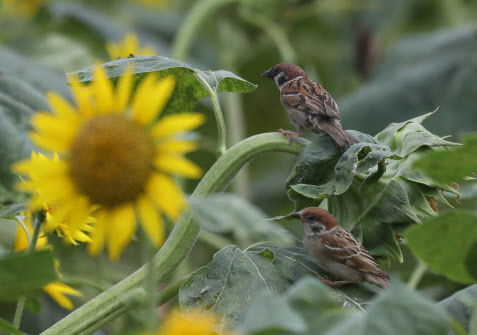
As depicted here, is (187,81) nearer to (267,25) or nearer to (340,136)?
(340,136)

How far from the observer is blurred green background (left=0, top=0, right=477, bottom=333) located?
3191 millimetres

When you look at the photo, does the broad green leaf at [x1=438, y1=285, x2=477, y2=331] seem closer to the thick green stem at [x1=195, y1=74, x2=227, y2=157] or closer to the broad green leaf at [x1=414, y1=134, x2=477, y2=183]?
the broad green leaf at [x1=414, y1=134, x2=477, y2=183]

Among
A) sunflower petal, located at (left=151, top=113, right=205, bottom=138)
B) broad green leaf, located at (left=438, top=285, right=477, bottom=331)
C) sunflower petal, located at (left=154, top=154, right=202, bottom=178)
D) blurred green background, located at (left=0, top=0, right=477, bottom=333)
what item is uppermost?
sunflower petal, located at (left=151, top=113, right=205, bottom=138)

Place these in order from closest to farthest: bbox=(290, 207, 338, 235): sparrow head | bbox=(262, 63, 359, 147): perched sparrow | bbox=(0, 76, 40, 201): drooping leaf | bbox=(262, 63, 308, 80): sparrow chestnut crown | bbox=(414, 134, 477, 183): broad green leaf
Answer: bbox=(414, 134, 477, 183): broad green leaf < bbox=(290, 207, 338, 235): sparrow head < bbox=(262, 63, 359, 147): perched sparrow < bbox=(0, 76, 40, 201): drooping leaf < bbox=(262, 63, 308, 80): sparrow chestnut crown

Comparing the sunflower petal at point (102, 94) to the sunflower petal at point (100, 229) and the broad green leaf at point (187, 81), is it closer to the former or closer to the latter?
the sunflower petal at point (100, 229)

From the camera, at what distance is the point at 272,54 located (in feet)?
12.6

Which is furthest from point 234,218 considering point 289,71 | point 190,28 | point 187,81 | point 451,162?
point 190,28

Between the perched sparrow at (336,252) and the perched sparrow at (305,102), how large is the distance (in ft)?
0.62

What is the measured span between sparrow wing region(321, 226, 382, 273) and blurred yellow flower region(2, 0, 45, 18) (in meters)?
2.68

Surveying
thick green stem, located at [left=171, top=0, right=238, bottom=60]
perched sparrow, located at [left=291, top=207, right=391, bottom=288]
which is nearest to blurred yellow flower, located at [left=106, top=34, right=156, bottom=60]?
thick green stem, located at [left=171, top=0, right=238, bottom=60]

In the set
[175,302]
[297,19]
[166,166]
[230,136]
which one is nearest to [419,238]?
[166,166]

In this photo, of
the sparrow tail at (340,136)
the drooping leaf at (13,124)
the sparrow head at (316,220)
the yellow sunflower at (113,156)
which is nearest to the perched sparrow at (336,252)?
the sparrow head at (316,220)

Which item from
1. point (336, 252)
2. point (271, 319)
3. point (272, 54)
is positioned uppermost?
point (271, 319)

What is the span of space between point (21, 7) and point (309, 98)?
7.63 feet
